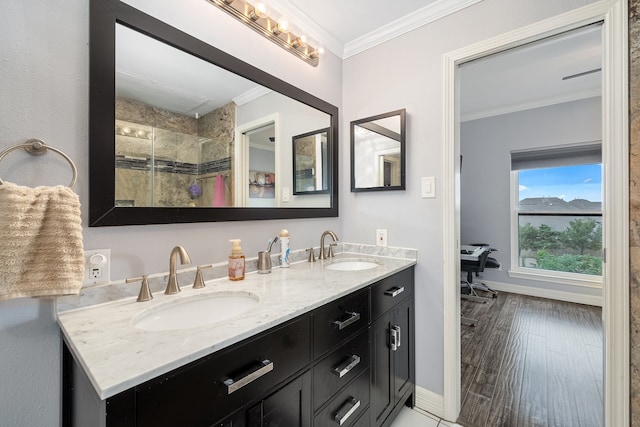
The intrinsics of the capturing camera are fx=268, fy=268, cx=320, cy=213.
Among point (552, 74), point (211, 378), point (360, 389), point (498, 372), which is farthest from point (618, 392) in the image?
point (552, 74)

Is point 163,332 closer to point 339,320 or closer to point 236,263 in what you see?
point 236,263

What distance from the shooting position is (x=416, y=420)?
1558 millimetres

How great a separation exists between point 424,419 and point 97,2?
246cm

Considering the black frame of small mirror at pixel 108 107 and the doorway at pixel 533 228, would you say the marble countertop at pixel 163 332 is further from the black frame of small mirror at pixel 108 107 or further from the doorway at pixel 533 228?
the doorway at pixel 533 228

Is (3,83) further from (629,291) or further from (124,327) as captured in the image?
(629,291)

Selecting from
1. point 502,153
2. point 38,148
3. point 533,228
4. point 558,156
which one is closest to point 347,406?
point 38,148

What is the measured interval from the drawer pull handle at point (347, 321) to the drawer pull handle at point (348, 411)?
12.9 inches

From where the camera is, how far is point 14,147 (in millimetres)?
783

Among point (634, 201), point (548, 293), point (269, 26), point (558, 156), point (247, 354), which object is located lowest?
point (548, 293)

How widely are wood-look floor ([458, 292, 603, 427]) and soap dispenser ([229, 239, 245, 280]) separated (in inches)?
59.1

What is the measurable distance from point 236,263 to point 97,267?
1.65 feet

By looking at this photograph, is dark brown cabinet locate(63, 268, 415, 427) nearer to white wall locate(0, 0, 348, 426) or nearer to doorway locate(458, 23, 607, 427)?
white wall locate(0, 0, 348, 426)

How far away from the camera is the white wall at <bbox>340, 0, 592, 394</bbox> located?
Answer: 1542mm

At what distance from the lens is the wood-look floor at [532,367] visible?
5.10ft
